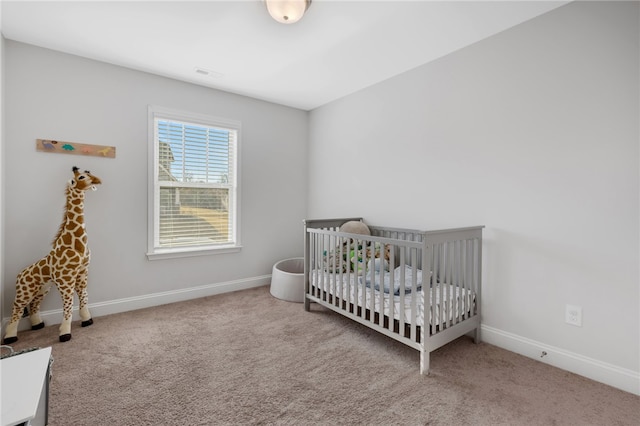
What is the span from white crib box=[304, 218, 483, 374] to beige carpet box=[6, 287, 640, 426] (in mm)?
175

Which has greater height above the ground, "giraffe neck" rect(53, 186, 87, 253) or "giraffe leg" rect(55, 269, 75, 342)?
"giraffe neck" rect(53, 186, 87, 253)

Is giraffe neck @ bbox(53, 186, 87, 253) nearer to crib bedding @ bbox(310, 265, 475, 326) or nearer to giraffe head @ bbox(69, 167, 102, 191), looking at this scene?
giraffe head @ bbox(69, 167, 102, 191)

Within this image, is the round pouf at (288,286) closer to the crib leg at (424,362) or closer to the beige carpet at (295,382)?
the beige carpet at (295,382)

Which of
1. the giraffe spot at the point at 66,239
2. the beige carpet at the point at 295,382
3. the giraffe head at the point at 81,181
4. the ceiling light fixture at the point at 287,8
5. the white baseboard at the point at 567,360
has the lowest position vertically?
the beige carpet at the point at 295,382

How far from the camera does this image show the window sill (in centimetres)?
284

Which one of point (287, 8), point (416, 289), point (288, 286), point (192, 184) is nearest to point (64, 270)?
point (192, 184)

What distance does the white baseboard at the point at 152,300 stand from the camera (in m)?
2.39

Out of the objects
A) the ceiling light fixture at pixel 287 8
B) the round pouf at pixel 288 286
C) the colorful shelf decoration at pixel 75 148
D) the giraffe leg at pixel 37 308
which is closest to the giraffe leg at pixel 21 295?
the giraffe leg at pixel 37 308

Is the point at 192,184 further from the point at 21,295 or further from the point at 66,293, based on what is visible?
the point at 21,295

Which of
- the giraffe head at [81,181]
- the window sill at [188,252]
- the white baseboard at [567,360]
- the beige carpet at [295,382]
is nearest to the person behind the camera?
the beige carpet at [295,382]

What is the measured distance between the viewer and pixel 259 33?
83.0 inches

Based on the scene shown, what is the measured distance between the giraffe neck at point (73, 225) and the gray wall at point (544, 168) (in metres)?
2.67

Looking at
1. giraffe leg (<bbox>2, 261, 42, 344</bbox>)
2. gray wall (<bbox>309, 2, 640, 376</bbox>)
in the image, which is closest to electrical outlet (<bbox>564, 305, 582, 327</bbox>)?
gray wall (<bbox>309, 2, 640, 376</bbox>)

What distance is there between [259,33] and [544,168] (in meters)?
2.15
